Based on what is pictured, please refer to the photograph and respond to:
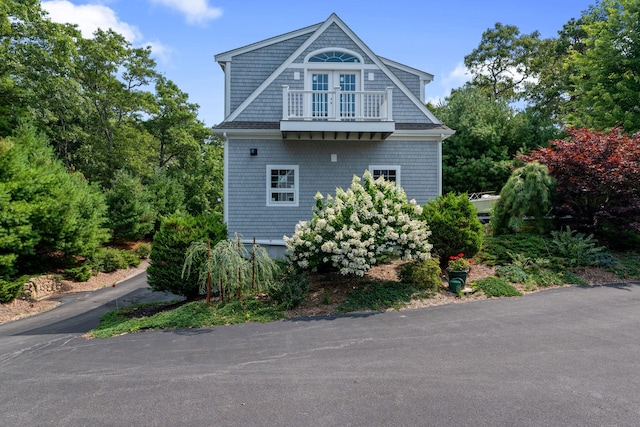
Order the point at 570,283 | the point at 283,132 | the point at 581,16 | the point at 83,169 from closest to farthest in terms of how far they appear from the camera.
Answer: the point at 570,283
the point at 283,132
the point at 83,169
the point at 581,16

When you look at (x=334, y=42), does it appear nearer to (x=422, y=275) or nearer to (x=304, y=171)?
(x=304, y=171)

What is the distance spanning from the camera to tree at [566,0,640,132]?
56.0 feet

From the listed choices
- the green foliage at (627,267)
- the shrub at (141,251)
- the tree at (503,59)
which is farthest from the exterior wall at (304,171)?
the tree at (503,59)

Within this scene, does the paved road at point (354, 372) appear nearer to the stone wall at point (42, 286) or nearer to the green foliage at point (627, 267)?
the green foliage at point (627, 267)

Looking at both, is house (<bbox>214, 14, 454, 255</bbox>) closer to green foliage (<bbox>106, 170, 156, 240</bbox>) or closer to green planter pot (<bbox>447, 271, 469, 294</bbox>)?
green planter pot (<bbox>447, 271, 469, 294</bbox>)

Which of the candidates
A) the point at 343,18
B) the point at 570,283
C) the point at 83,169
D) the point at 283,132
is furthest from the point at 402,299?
the point at 83,169

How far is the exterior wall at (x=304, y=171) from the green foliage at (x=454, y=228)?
10.1ft

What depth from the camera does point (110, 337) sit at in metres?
6.91

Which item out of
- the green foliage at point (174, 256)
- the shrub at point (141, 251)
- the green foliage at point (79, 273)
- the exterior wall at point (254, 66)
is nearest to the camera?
the green foliage at point (174, 256)

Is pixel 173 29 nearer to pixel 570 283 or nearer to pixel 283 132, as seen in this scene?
pixel 283 132

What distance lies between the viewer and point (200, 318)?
290 inches

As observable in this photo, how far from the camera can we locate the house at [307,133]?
11836 millimetres

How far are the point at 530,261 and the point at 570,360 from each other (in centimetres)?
527

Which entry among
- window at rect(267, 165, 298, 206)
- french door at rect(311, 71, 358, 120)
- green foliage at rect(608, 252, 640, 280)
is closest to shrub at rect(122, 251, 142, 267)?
window at rect(267, 165, 298, 206)
